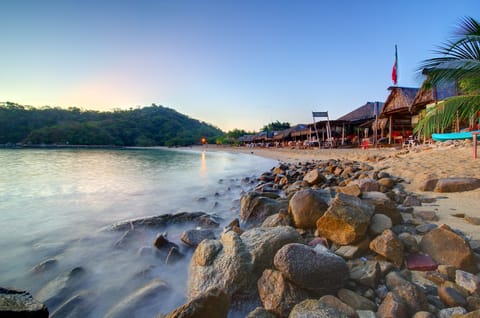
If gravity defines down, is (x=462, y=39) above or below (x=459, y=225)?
above

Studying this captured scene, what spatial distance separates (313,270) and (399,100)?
16.7m

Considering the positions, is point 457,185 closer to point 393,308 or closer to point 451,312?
point 451,312

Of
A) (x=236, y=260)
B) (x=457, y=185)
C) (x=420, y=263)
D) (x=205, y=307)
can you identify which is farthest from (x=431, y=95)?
(x=205, y=307)

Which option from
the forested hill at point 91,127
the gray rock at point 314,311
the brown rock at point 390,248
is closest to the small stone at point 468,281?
the brown rock at point 390,248

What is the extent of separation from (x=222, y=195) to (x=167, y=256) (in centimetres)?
433

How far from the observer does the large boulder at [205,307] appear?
1592mm

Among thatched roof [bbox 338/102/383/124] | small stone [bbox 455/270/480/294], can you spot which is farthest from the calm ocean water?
thatched roof [bbox 338/102/383/124]

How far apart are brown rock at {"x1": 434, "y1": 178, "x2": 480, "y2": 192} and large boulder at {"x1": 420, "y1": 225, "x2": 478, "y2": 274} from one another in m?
2.53

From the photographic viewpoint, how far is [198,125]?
110250 millimetres

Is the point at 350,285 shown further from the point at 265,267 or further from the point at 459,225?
the point at 459,225

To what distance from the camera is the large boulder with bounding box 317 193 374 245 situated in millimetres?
2371

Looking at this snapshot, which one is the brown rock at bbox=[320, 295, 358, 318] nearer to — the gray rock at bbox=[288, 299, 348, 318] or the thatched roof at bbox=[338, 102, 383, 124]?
the gray rock at bbox=[288, 299, 348, 318]

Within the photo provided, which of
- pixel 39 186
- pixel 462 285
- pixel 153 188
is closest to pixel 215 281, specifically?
pixel 462 285

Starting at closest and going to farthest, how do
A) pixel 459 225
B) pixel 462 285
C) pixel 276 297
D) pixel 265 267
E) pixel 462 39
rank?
1. pixel 462 285
2. pixel 276 297
3. pixel 265 267
4. pixel 459 225
5. pixel 462 39
